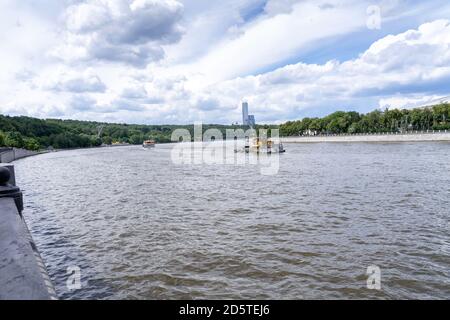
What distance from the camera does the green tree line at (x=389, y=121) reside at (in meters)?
128

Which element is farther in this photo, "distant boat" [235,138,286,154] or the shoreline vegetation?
the shoreline vegetation

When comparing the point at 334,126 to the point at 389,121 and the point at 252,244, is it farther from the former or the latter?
the point at 252,244

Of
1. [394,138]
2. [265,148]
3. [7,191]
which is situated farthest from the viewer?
[394,138]

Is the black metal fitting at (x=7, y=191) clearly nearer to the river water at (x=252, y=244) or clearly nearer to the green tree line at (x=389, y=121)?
the river water at (x=252, y=244)

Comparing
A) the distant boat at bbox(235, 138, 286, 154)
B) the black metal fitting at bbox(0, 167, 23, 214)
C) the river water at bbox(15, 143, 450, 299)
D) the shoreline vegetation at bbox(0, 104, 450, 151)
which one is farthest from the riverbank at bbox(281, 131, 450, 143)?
the black metal fitting at bbox(0, 167, 23, 214)

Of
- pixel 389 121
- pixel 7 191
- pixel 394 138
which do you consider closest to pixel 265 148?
pixel 394 138

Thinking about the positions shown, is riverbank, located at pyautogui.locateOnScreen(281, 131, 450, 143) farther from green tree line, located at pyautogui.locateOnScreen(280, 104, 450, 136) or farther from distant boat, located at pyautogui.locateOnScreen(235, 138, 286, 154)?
distant boat, located at pyautogui.locateOnScreen(235, 138, 286, 154)

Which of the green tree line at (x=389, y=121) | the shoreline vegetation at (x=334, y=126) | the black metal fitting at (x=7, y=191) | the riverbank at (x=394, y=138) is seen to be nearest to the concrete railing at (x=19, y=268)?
the black metal fitting at (x=7, y=191)

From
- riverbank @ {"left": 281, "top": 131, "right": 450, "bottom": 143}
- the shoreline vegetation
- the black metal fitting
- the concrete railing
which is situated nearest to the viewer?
the concrete railing

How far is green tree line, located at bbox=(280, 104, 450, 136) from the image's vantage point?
128 metres

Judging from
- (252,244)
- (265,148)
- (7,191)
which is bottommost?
(252,244)

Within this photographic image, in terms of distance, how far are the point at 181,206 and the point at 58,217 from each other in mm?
6371

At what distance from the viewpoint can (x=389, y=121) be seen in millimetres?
141750
